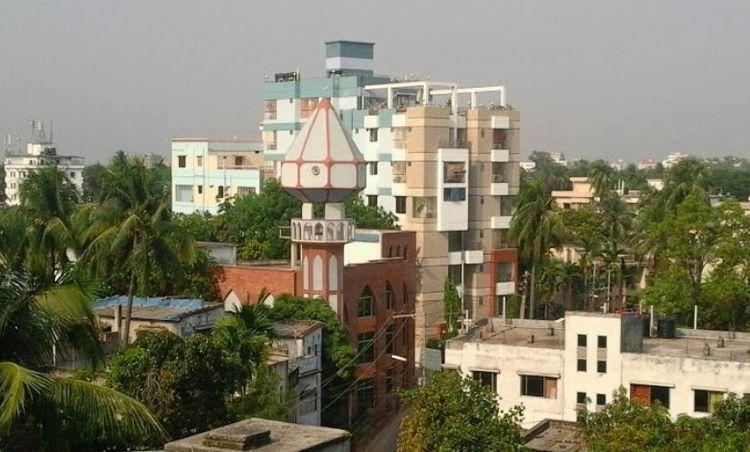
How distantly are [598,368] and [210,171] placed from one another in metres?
49.4

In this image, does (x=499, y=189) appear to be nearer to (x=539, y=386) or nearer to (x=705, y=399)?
(x=539, y=386)

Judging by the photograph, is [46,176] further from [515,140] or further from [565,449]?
[515,140]

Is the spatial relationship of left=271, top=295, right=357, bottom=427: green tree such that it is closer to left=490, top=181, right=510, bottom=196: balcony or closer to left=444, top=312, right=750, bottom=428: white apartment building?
left=444, top=312, right=750, bottom=428: white apartment building

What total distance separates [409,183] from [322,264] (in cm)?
1705

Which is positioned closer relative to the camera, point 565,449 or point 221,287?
point 565,449

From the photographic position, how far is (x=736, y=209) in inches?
1736

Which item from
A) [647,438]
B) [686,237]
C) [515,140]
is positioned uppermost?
[515,140]

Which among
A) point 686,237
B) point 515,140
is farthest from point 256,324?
point 515,140

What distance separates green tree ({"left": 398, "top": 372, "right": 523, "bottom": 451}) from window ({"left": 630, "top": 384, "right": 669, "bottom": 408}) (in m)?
8.30

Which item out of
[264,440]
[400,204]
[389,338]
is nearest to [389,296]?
[389,338]

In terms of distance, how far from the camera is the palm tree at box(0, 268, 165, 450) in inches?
564

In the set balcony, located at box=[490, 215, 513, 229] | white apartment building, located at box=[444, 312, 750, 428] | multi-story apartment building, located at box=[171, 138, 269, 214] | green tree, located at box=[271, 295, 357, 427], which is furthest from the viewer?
multi-story apartment building, located at box=[171, 138, 269, 214]

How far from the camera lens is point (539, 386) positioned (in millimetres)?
33625

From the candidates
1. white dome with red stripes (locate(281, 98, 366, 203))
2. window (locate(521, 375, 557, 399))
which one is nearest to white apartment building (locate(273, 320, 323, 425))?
white dome with red stripes (locate(281, 98, 366, 203))
